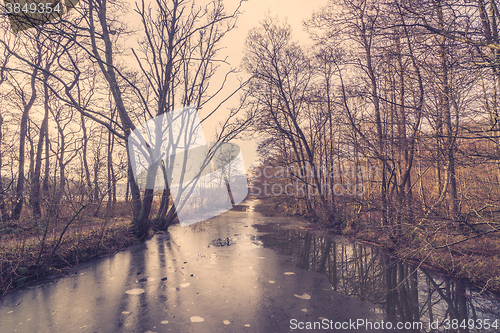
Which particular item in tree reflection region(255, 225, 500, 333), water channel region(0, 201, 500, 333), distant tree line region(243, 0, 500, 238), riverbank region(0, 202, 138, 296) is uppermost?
distant tree line region(243, 0, 500, 238)

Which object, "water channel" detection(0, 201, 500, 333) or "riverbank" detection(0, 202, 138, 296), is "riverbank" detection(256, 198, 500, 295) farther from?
"riverbank" detection(0, 202, 138, 296)

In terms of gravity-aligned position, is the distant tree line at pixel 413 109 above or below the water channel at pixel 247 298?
above

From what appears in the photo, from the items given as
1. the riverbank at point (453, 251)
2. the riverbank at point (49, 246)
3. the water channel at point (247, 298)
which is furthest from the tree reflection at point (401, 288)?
the riverbank at point (49, 246)

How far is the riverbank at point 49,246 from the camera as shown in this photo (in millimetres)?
5191

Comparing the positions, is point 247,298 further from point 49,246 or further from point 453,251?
point 453,251

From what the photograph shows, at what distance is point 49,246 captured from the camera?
6074mm

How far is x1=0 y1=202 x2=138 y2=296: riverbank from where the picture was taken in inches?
204

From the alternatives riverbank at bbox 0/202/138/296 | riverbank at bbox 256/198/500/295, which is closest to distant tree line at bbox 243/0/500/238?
riverbank at bbox 256/198/500/295

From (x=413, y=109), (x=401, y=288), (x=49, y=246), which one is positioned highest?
(x=413, y=109)

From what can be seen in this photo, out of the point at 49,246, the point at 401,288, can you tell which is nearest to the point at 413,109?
the point at 401,288

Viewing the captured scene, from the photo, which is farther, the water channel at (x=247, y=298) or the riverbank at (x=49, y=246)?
the riverbank at (x=49, y=246)

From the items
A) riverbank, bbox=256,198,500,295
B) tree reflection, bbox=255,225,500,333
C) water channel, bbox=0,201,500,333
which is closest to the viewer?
water channel, bbox=0,201,500,333

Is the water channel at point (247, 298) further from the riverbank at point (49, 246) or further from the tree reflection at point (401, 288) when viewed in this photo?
the riverbank at point (49, 246)

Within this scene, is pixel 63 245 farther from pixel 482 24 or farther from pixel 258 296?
pixel 482 24
